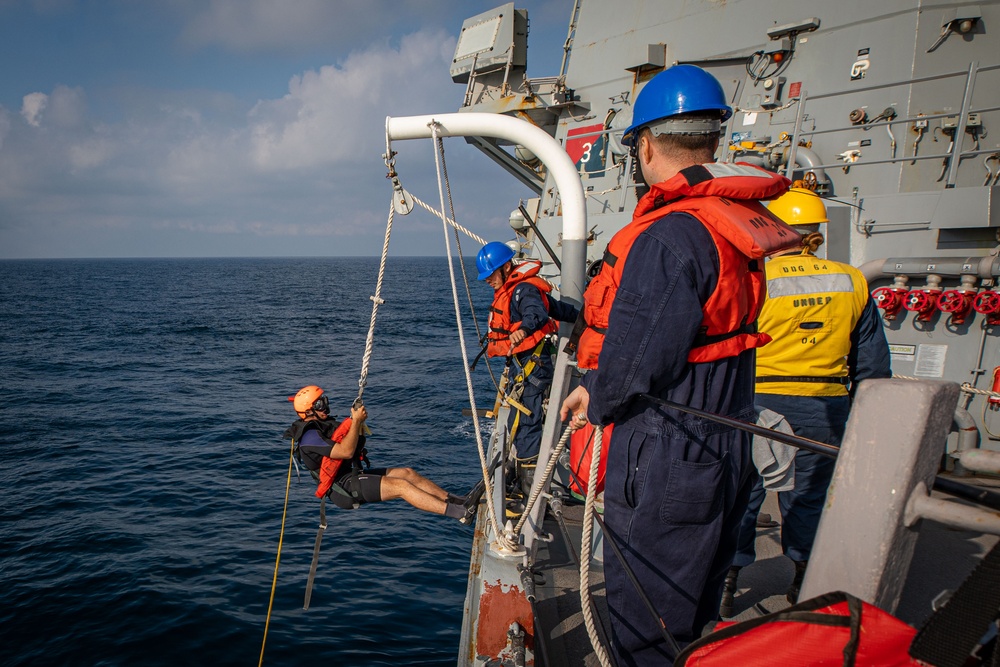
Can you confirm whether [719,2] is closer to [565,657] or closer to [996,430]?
[996,430]

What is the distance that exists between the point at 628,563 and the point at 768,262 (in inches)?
86.1

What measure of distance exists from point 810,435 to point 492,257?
3465 millimetres

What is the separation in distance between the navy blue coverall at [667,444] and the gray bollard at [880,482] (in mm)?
643

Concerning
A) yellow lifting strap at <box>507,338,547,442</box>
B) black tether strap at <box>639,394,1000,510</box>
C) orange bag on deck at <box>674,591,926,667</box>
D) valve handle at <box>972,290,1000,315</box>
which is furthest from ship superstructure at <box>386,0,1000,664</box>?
orange bag on deck at <box>674,591,926,667</box>

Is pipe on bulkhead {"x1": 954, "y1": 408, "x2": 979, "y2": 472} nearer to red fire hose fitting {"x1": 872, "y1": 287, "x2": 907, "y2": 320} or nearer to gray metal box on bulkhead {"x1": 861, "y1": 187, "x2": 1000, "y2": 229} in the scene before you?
red fire hose fitting {"x1": 872, "y1": 287, "x2": 907, "y2": 320}

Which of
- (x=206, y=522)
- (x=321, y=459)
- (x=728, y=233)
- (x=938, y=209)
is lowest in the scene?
(x=206, y=522)

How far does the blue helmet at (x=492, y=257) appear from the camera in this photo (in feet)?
19.5

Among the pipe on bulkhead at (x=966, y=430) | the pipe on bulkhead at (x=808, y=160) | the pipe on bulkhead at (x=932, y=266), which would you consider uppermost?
the pipe on bulkhead at (x=808, y=160)

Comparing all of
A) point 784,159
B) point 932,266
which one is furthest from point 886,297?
point 784,159

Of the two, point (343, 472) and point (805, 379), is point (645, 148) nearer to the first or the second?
point (805, 379)

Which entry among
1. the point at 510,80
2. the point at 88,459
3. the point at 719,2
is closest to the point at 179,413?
the point at 88,459

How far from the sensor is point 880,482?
109 cm

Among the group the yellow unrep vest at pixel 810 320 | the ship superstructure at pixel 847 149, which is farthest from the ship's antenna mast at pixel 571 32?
the yellow unrep vest at pixel 810 320

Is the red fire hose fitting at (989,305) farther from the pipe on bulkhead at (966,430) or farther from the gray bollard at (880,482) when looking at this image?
the gray bollard at (880,482)
